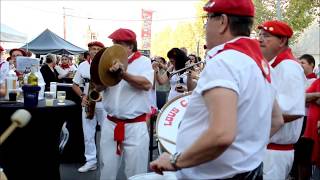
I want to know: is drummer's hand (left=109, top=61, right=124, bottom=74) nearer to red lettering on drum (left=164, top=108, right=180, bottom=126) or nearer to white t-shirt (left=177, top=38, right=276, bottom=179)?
red lettering on drum (left=164, top=108, right=180, bottom=126)

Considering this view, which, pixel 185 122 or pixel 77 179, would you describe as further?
pixel 77 179

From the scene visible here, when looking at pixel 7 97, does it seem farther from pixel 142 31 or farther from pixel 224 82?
pixel 142 31

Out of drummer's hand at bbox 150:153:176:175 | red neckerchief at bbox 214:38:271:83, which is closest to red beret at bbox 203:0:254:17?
red neckerchief at bbox 214:38:271:83

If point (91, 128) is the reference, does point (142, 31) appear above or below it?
above

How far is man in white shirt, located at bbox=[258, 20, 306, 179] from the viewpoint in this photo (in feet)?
9.72

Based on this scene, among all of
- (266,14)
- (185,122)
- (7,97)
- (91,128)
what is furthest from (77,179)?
(266,14)

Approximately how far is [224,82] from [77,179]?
446 cm

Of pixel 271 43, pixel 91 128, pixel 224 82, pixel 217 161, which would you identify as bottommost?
pixel 91 128

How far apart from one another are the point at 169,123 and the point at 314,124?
2763 millimetres

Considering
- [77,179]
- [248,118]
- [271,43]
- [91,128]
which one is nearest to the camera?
[248,118]

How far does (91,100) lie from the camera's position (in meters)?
5.24

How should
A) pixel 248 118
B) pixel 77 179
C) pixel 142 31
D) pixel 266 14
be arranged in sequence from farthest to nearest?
pixel 142 31, pixel 266 14, pixel 77 179, pixel 248 118

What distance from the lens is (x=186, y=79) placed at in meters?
6.54

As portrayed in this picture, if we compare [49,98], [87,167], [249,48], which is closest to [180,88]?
[87,167]
